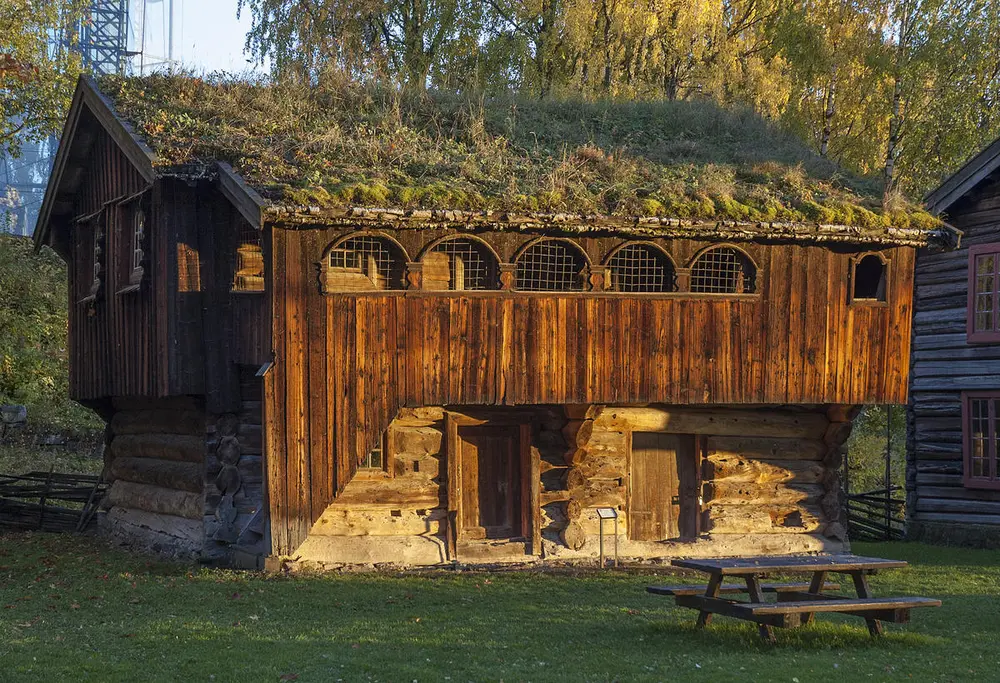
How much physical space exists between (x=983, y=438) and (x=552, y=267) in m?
10.9

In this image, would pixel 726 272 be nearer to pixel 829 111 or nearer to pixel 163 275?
pixel 163 275

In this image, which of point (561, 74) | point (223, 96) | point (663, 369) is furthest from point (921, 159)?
point (223, 96)

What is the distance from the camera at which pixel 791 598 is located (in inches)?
530

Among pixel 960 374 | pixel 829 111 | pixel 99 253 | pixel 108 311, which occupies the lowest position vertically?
pixel 960 374

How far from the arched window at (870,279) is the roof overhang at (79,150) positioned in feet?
36.8

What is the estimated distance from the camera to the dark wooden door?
19.1 meters

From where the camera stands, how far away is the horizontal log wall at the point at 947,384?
24266 millimetres

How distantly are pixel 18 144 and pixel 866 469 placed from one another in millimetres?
26715

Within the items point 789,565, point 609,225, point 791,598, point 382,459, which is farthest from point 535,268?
point 789,565

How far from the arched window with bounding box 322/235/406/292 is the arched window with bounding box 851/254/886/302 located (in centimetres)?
733

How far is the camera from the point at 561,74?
31969 mm

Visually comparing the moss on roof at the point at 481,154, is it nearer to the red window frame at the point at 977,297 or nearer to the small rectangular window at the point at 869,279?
the small rectangular window at the point at 869,279

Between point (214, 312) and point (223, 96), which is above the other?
point (223, 96)

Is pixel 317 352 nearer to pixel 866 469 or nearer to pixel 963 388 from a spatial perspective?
pixel 963 388
